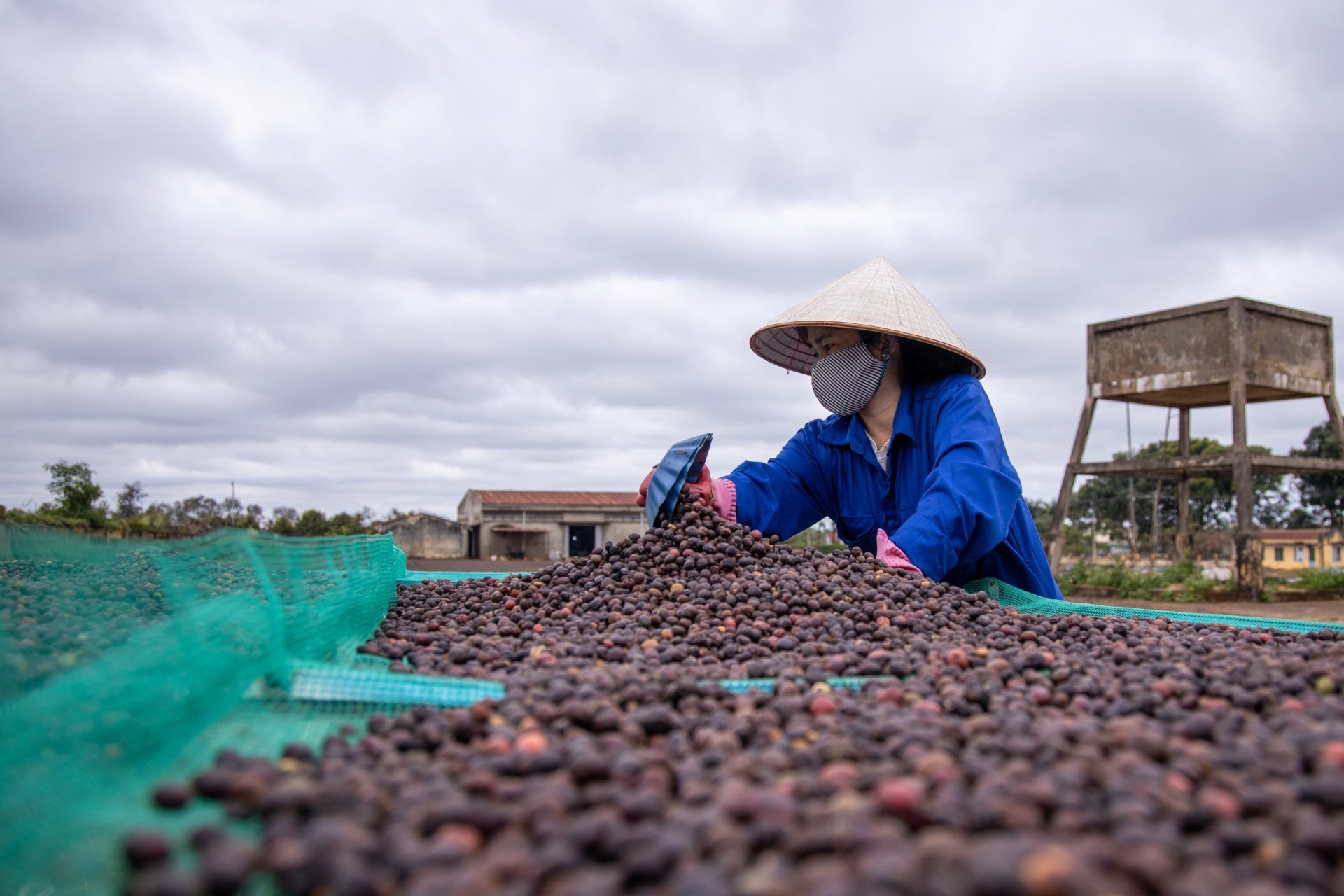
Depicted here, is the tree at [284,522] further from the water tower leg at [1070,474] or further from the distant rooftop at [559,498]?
the water tower leg at [1070,474]

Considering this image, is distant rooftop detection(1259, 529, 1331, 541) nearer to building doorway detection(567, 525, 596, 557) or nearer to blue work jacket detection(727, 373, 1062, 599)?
building doorway detection(567, 525, 596, 557)

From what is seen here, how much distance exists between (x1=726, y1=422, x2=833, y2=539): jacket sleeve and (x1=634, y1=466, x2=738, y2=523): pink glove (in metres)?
0.10

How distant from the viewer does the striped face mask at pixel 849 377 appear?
3.74 meters

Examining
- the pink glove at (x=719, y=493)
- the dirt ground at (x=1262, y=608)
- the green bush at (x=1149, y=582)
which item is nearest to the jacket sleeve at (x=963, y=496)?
the pink glove at (x=719, y=493)

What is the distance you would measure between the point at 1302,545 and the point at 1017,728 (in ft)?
160

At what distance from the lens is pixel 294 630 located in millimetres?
1915

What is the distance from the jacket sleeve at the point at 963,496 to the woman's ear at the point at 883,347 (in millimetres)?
374

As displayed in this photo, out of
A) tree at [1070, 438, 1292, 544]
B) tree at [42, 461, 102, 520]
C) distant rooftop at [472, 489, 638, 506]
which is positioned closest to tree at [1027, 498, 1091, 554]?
tree at [1070, 438, 1292, 544]

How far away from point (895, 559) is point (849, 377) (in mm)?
1035

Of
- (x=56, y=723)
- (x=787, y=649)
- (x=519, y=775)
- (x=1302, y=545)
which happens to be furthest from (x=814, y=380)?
(x=1302, y=545)

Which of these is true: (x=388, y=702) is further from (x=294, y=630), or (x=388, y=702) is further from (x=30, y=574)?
(x=30, y=574)

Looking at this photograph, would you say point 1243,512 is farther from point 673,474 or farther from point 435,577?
point 435,577

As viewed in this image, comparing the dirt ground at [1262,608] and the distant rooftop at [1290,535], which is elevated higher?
the distant rooftop at [1290,535]

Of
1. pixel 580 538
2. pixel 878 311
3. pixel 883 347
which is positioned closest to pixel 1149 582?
pixel 883 347
